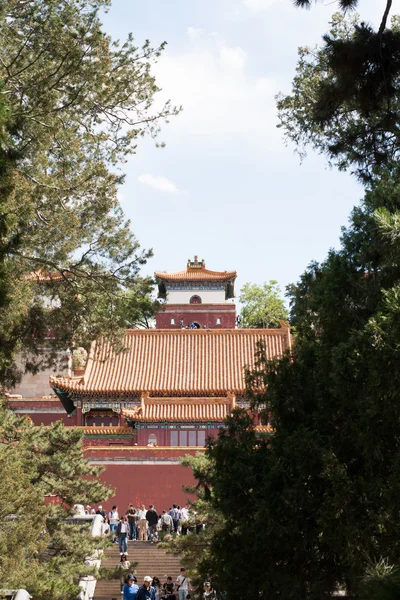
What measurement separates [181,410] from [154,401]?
0.87 meters

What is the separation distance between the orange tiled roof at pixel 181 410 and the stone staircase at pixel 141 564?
6.57m

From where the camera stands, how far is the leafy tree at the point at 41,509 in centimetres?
1027

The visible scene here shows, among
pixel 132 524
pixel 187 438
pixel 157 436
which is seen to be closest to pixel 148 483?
pixel 157 436

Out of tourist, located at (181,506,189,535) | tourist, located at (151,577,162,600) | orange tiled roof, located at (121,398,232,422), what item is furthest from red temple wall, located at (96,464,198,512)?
tourist, located at (151,577,162,600)

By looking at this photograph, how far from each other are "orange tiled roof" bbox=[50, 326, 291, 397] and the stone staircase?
8.62m

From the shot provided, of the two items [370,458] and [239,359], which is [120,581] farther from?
[239,359]

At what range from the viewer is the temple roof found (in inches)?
1558

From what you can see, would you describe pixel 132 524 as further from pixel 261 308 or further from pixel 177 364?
pixel 261 308

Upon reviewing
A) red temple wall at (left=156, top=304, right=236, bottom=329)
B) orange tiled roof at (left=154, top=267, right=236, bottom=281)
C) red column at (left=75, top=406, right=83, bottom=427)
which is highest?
orange tiled roof at (left=154, top=267, right=236, bottom=281)

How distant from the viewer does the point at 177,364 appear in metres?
28.1

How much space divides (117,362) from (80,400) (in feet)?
6.05

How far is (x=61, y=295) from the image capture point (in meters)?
12.7

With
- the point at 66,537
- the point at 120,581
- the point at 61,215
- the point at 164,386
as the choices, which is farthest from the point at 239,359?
the point at 61,215

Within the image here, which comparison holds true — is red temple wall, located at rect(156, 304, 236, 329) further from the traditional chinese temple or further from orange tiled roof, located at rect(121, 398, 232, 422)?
orange tiled roof, located at rect(121, 398, 232, 422)
